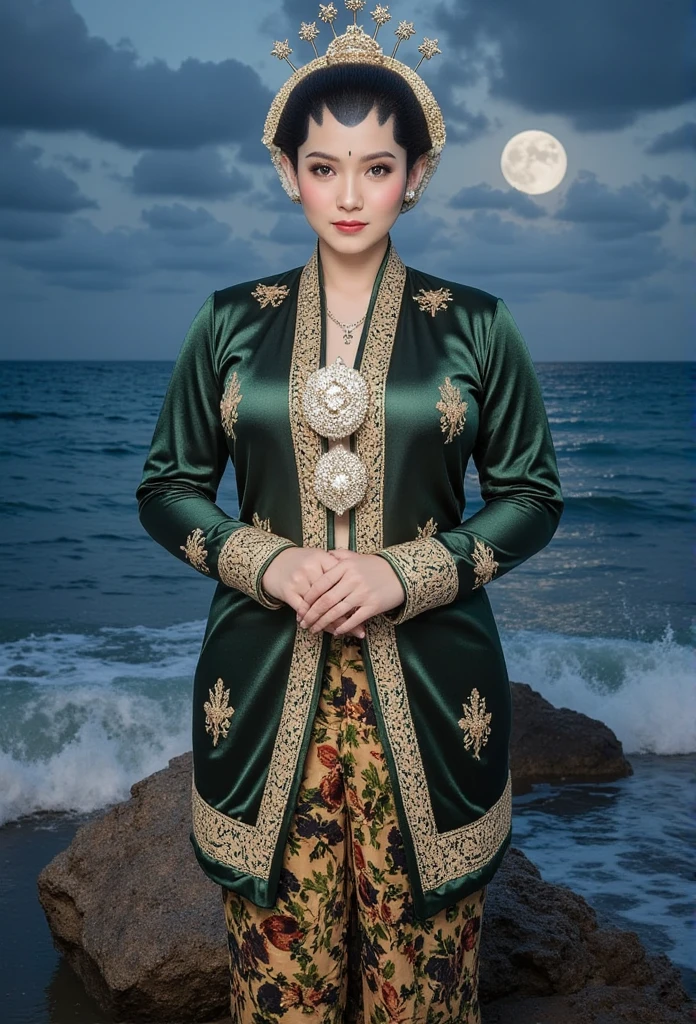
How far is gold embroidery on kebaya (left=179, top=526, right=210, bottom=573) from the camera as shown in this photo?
6.78ft

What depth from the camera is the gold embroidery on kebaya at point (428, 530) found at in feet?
6.77

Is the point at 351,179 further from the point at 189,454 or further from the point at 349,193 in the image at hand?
the point at 189,454

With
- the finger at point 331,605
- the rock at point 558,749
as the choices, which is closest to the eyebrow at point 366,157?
the finger at point 331,605

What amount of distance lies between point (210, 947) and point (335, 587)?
184 centimetres

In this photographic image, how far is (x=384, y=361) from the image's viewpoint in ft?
6.79

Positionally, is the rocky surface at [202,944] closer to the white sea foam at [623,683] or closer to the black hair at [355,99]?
the black hair at [355,99]

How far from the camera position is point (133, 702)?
23.5 ft

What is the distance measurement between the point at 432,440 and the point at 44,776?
4.47 metres

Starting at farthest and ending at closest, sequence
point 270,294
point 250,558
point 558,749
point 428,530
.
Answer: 1. point 558,749
2. point 270,294
3. point 428,530
4. point 250,558

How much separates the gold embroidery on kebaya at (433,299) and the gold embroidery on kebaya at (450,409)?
171 mm

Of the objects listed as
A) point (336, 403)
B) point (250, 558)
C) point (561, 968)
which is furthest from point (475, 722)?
point (561, 968)

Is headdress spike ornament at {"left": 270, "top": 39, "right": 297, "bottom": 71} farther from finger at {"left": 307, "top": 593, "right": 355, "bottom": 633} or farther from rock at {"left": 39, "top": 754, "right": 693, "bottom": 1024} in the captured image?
rock at {"left": 39, "top": 754, "right": 693, "bottom": 1024}

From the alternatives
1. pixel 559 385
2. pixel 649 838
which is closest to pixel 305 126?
pixel 649 838

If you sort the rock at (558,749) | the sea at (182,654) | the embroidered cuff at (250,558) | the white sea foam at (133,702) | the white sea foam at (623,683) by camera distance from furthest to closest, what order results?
the white sea foam at (623,683), the white sea foam at (133,702), the rock at (558,749), the sea at (182,654), the embroidered cuff at (250,558)
